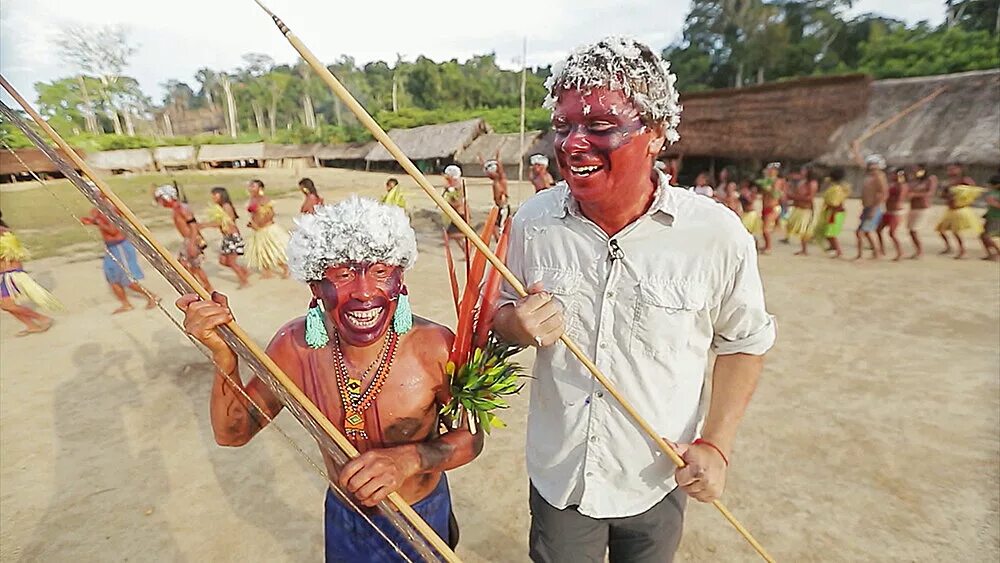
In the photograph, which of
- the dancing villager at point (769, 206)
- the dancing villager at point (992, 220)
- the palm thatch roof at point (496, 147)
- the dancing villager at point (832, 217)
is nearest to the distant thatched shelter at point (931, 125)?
the dancing villager at point (992, 220)

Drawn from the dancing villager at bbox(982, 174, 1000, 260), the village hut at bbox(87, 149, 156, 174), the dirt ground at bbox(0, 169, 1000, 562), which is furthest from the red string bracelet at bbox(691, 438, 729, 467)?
the village hut at bbox(87, 149, 156, 174)

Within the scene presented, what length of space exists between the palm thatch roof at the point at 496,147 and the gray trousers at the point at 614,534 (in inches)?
828

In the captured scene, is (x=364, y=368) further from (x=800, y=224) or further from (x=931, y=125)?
(x=931, y=125)

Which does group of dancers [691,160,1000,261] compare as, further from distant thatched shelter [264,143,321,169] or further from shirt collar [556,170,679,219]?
distant thatched shelter [264,143,321,169]

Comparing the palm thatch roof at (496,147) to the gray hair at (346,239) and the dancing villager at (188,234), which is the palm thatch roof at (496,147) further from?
the gray hair at (346,239)

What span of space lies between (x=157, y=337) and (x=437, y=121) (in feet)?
95.3

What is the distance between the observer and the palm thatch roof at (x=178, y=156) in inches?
1236

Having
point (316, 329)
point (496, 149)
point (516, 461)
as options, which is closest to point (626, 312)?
point (316, 329)

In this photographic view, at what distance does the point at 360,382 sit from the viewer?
1.62 metres

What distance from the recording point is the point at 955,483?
3119 millimetres

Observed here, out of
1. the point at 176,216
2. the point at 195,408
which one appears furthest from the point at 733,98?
the point at 195,408

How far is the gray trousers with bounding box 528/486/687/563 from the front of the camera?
66.0 inches

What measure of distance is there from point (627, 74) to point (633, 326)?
0.68 meters

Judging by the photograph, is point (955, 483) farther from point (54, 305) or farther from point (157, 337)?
point (54, 305)
